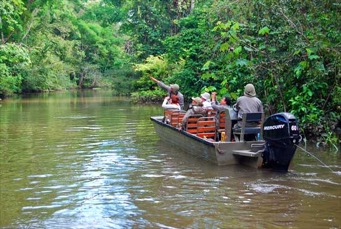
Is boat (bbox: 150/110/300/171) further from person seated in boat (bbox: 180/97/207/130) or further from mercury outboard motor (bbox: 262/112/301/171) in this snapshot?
person seated in boat (bbox: 180/97/207/130)

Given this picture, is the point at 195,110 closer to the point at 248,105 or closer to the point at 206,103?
the point at 206,103

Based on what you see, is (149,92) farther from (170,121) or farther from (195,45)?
(170,121)

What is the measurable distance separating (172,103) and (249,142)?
465cm

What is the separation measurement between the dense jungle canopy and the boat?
4.25ft

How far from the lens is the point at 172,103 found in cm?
1418

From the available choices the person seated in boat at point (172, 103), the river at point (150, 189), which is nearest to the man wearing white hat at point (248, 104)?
the river at point (150, 189)

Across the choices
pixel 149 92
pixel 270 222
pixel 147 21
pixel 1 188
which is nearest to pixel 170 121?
pixel 1 188

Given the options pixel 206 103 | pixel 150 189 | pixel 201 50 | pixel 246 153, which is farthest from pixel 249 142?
pixel 201 50

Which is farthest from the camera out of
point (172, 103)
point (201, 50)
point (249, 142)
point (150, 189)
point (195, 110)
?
point (201, 50)

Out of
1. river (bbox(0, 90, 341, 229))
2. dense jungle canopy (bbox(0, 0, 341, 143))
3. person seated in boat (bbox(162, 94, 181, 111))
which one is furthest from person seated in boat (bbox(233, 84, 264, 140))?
person seated in boat (bbox(162, 94, 181, 111))

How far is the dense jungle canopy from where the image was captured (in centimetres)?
1165

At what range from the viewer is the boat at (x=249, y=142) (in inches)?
356

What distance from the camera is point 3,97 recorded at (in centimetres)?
Answer: 3938

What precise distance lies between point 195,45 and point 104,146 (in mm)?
13231
